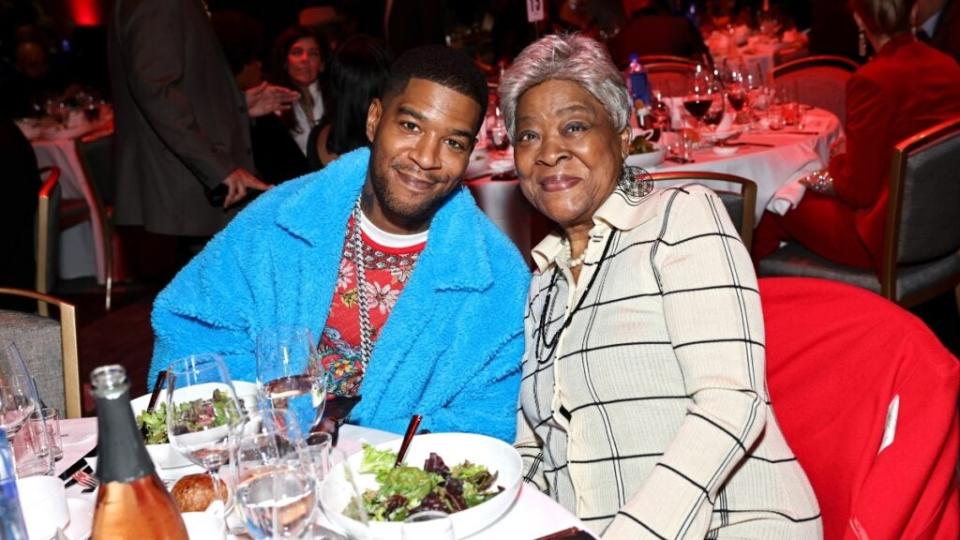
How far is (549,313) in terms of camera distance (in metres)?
1.93

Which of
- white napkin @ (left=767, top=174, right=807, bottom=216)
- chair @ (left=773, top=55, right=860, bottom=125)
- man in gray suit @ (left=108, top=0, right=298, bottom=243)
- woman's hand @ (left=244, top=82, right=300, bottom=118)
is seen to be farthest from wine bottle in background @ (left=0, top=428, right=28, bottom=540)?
chair @ (left=773, top=55, right=860, bottom=125)

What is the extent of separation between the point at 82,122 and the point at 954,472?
19.8ft

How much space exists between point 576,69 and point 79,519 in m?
1.13

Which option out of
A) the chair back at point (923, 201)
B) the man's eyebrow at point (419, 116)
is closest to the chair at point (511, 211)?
the chair back at point (923, 201)

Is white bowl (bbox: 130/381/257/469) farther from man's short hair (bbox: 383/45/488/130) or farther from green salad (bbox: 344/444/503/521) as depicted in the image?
man's short hair (bbox: 383/45/488/130)

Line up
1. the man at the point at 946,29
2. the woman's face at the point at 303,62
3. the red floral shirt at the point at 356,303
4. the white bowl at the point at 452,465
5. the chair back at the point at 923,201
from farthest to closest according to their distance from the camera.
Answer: the man at the point at 946,29 < the woman's face at the point at 303,62 < the chair back at the point at 923,201 < the red floral shirt at the point at 356,303 < the white bowl at the point at 452,465

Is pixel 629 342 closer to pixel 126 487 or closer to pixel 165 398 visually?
pixel 165 398

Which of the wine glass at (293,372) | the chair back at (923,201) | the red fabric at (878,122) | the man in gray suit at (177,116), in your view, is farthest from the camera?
the man in gray suit at (177,116)

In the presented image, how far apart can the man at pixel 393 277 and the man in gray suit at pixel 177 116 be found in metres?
2.07

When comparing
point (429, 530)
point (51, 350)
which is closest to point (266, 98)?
point (51, 350)

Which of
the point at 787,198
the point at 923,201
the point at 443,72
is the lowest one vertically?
the point at 787,198

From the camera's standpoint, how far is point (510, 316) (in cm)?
216

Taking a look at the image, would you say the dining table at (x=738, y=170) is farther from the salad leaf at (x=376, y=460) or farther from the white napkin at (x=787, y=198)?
the salad leaf at (x=376, y=460)

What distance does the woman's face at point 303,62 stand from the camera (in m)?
5.02
